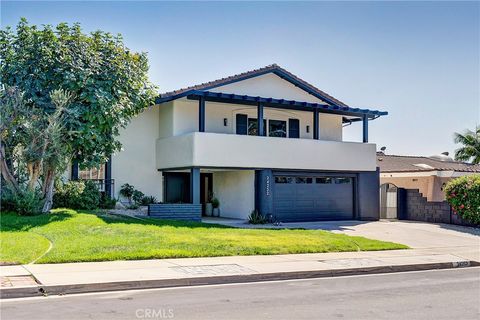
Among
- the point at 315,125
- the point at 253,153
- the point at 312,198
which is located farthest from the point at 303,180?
Result: the point at 253,153

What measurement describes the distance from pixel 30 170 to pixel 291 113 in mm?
13121

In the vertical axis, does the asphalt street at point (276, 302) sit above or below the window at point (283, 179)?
below

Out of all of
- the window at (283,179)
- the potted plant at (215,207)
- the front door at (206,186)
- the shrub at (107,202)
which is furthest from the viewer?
the front door at (206,186)

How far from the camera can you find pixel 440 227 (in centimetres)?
2345

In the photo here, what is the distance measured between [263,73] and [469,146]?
83.1ft

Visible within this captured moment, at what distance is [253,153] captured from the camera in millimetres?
23562

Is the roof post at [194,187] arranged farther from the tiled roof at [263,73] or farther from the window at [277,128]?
the window at [277,128]

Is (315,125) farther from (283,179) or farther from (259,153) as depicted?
(259,153)

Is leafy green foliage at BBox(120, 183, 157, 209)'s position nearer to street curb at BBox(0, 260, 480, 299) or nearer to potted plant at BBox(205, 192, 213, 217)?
potted plant at BBox(205, 192, 213, 217)

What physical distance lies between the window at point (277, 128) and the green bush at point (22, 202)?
11.9 metres

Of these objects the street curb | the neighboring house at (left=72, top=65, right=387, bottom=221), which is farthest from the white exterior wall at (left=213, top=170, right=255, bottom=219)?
the street curb

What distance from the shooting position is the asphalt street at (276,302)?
7.84m

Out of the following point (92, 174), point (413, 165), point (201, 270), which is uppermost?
point (413, 165)

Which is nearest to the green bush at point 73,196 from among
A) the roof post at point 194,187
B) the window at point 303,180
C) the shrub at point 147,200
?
the shrub at point 147,200
